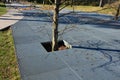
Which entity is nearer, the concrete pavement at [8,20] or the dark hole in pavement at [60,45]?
the dark hole in pavement at [60,45]

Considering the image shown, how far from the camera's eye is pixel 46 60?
7.18m

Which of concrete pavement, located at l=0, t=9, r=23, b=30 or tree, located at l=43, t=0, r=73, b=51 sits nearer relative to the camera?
tree, located at l=43, t=0, r=73, b=51

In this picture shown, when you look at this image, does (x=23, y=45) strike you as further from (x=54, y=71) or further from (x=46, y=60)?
(x=54, y=71)

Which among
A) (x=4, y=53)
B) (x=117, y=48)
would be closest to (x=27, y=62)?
(x=4, y=53)

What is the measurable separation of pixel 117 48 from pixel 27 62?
4.32 m

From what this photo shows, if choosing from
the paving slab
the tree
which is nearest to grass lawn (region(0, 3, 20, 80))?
the paving slab

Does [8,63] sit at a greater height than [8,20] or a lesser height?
lesser

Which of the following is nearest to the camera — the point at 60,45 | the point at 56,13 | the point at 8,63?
the point at 8,63

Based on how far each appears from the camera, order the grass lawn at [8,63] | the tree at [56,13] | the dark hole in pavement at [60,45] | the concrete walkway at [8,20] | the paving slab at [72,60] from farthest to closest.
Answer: the concrete walkway at [8,20] → the dark hole in pavement at [60,45] → the tree at [56,13] → the grass lawn at [8,63] → the paving slab at [72,60]

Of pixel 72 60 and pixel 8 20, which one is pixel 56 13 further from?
pixel 8 20

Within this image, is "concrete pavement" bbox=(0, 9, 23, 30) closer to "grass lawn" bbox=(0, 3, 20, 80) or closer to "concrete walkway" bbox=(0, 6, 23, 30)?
"concrete walkway" bbox=(0, 6, 23, 30)

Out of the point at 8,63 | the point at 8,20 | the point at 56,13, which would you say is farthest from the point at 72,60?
the point at 8,20

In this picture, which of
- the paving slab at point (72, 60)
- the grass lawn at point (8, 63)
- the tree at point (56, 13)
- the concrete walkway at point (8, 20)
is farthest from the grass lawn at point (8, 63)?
the concrete walkway at point (8, 20)

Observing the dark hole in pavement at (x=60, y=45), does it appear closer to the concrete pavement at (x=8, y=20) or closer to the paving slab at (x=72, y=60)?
the paving slab at (x=72, y=60)
